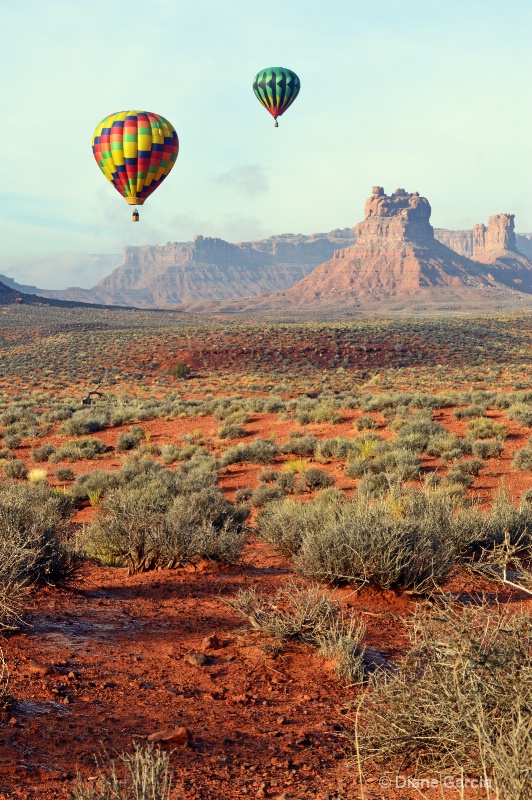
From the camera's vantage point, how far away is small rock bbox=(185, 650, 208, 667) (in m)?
5.30

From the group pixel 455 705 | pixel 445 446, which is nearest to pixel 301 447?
pixel 445 446

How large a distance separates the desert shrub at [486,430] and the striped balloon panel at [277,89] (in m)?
27.5

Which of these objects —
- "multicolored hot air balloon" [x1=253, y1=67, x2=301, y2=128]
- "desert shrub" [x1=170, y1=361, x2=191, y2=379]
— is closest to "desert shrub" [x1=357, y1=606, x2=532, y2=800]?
"multicolored hot air balloon" [x1=253, y1=67, x2=301, y2=128]

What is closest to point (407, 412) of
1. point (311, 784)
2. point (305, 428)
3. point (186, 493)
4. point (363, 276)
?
point (305, 428)

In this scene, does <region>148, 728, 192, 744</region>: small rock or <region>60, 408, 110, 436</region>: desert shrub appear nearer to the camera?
<region>148, 728, 192, 744</region>: small rock

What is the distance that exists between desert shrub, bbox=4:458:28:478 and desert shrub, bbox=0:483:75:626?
30.4 feet

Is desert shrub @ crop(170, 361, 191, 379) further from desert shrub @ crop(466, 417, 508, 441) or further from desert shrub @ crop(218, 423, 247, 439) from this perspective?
desert shrub @ crop(466, 417, 508, 441)

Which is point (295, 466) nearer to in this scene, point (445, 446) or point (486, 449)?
point (445, 446)

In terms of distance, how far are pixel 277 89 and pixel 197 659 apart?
38.5 metres

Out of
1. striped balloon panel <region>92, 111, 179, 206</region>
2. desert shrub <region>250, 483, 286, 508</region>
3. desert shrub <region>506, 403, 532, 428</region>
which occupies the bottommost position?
desert shrub <region>250, 483, 286, 508</region>

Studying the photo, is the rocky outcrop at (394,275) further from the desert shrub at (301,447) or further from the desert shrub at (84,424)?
the desert shrub at (301,447)

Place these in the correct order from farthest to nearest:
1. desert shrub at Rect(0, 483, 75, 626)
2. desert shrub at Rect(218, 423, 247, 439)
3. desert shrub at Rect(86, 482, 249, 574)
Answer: desert shrub at Rect(218, 423, 247, 439) < desert shrub at Rect(86, 482, 249, 574) < desert shrub at Rect(0, 483, 75, 626)

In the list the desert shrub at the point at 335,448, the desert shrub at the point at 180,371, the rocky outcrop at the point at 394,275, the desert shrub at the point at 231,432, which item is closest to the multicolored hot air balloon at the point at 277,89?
the desert shrub at the point at 180,371

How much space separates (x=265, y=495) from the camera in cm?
1315
